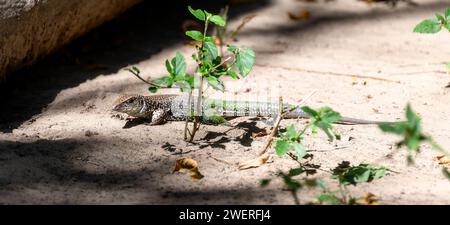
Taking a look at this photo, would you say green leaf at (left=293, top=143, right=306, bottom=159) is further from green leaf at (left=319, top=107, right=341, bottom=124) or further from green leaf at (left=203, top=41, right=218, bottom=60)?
green leaf at (left=203, top=41, right=218, bottom=60)

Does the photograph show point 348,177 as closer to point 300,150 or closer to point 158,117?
point 300,150

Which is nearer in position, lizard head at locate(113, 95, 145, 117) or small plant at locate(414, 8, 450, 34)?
small plant at locate(414, 8, 450, 34)

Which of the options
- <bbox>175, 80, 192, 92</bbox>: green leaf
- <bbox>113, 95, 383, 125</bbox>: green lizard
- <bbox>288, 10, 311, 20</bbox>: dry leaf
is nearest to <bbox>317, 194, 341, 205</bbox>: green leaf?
<bbox>175, 80, 192, 92</bbox>: green leaf

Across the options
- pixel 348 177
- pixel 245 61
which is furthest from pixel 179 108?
pixel 348 177

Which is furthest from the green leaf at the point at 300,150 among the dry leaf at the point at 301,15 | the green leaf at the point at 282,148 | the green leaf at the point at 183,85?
the dry leaf at the point at 301,15

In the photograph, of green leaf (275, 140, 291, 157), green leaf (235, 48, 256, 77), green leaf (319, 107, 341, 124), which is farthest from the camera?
green leaf (235, 48, 256, 77)
